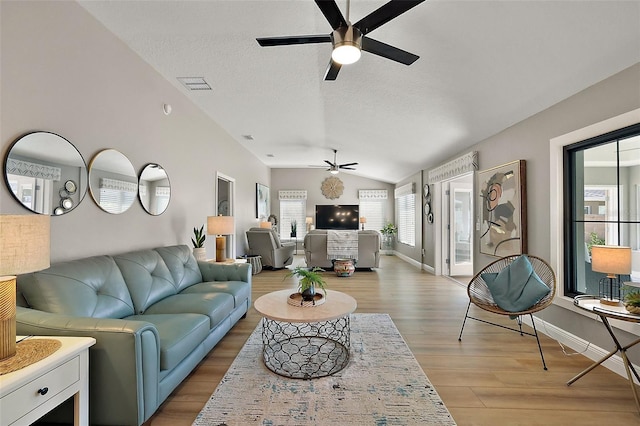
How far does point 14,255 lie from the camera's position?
4.01 ft

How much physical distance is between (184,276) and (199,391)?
136 centimetres

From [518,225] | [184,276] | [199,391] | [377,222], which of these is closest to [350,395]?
[199,391]

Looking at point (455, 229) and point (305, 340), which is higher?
point (455, 229)

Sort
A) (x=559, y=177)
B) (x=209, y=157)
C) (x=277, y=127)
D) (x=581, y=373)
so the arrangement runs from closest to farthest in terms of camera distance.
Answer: (x=581, y=373) → (x=559, y=177) → (x=209, y=157) → (x=277, y=127)

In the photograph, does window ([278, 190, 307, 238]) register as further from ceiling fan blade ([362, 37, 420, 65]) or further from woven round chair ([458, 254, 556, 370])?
ceiling fan blade ([362, 37, 420, 65])

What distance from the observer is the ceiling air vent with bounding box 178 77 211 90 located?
3459mm

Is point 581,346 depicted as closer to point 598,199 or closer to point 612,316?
point 612,316

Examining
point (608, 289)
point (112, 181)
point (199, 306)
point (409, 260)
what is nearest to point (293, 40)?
point (112, 181)

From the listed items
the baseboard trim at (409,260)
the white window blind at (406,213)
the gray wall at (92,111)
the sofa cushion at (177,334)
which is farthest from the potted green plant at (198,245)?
the white window blind at (406,213)

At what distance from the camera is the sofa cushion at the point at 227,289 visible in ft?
9.86

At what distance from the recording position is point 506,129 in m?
3.74

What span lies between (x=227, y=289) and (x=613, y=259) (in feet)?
10.7

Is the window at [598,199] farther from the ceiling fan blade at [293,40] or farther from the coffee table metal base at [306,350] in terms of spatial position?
the ceiling fan blade at [293,40]

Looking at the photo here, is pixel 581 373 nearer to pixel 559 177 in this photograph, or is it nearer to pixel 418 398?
pixel 418 398
